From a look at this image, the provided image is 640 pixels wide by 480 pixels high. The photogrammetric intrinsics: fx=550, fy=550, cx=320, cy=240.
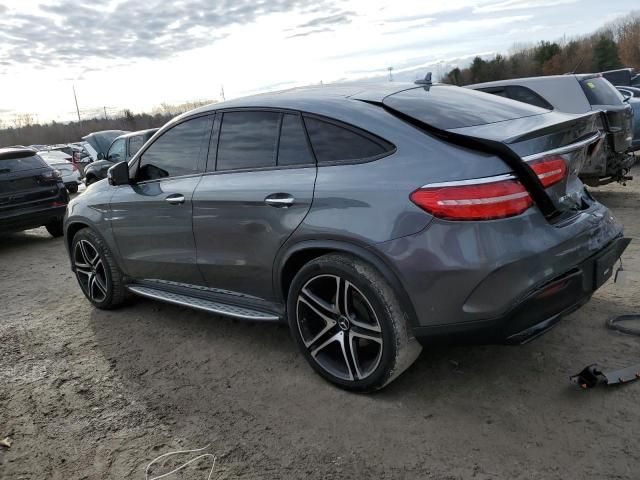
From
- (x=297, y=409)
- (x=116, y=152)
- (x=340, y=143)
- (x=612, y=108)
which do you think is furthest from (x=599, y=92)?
(x=116, y=152)

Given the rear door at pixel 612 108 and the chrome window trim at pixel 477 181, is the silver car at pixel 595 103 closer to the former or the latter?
the rear door at pixel 612 108

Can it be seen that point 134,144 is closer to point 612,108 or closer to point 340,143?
point 612,108

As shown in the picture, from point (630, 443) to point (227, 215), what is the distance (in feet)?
8.11

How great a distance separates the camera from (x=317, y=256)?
3.13m

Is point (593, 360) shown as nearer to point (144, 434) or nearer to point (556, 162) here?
point (556, 162)

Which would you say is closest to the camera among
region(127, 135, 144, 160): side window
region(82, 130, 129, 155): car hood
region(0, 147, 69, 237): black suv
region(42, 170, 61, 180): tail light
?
region(0, 147, 69, 237): black suv

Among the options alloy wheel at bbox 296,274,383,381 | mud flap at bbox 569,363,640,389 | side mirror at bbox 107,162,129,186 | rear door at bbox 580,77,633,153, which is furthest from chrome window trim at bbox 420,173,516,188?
A: rear door at bbox 580,77,633,153

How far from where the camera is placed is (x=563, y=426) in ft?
8.64

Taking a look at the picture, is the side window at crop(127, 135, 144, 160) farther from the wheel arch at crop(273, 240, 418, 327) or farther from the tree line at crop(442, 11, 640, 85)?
the tree line at crop(442, 11, 640, 85)

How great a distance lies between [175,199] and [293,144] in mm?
1078

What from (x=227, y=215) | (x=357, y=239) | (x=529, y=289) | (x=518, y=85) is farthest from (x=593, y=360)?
(x=518, y=85)

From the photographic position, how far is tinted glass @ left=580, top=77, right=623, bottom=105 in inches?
277

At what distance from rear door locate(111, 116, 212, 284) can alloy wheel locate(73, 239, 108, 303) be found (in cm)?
44

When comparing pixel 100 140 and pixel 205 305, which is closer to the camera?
pixel 205 305
